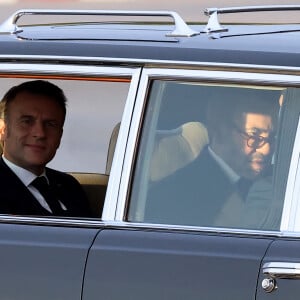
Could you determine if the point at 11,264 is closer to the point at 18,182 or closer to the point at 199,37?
the point at 18,182

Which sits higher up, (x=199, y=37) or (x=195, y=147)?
(x=199, y=37)

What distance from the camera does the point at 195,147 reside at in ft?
13.6

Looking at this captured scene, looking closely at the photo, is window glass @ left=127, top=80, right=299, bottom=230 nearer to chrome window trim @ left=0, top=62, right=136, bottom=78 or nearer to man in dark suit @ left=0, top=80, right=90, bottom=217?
chrome window trim @ left=0, top=62, right=136, bottom=78

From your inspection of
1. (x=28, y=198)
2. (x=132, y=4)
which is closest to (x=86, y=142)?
(x=132, y=4)

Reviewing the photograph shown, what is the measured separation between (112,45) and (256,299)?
101 cm

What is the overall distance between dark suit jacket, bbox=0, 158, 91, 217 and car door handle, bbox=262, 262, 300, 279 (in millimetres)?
940

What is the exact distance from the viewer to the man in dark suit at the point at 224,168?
4.01 meters

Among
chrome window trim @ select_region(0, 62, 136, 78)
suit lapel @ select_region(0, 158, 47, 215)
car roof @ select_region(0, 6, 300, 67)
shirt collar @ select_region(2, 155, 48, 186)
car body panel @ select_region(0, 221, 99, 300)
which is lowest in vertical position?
car body panel @ select_region(0, 221, 99, 300)

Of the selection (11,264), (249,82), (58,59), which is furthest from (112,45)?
(11,264)

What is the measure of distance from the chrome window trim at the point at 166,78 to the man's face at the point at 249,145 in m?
0.12

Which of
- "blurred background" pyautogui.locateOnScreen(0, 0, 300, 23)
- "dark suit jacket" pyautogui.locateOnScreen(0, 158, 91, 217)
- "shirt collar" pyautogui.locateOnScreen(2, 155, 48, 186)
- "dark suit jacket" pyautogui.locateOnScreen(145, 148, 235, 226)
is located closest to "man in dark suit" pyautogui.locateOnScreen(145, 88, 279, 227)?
"dark suit jacket" pyautogui.locateOnScreen(145, 148, 235, 226)

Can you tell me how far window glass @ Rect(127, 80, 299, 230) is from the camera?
397 centimetres

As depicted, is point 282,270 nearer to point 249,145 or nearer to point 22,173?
point 249,145

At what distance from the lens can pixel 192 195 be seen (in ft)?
13.3
